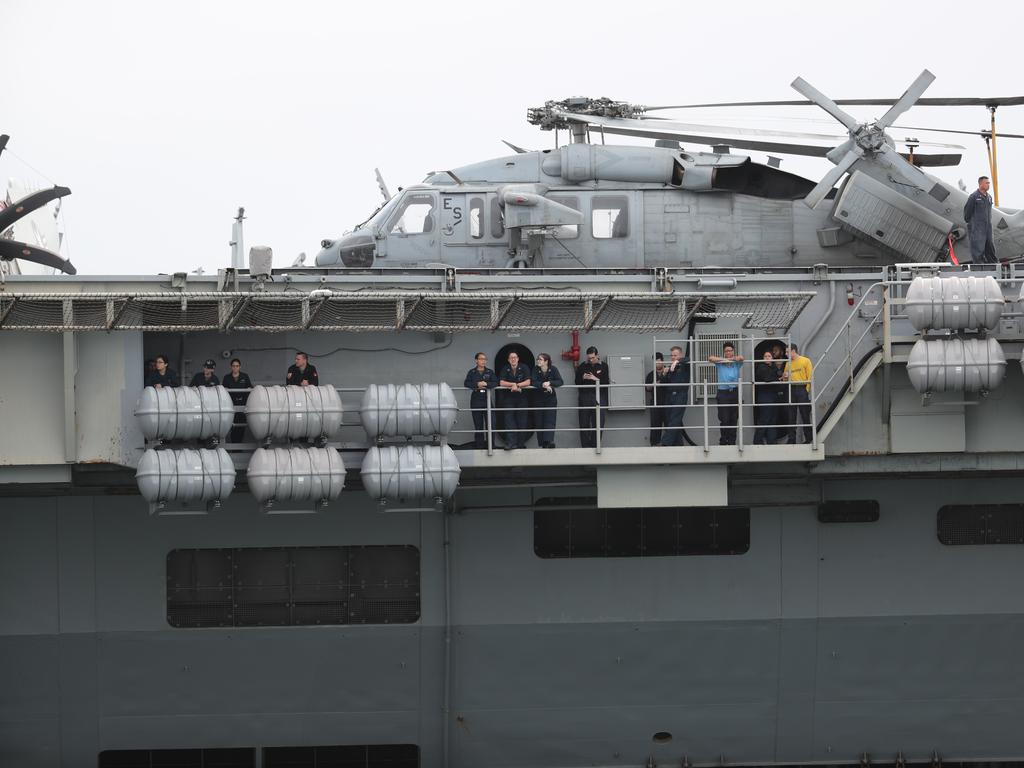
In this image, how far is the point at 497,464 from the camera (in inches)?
628

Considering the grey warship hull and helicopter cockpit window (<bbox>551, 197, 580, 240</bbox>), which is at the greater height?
helicopter cockpit window (<bbox>551, 197, 580, 240</bbox>)

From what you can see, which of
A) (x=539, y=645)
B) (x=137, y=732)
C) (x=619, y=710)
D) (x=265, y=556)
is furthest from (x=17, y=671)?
(x=619, y=710)

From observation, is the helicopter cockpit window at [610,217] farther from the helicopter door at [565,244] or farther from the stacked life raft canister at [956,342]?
the stacked life raft canister at [956,342]

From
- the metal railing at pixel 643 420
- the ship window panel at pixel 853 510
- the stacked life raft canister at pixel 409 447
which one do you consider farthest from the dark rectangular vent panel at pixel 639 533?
the stacked life raft canister at pixel 409 447

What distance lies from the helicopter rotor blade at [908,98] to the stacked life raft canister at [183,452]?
34.4 ft

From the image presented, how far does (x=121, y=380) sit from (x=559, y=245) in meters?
6.73

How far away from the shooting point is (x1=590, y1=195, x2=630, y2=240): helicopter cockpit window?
62.5ft

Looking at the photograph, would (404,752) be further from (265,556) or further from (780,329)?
(780,329)

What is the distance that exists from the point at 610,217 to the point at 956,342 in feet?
18.4

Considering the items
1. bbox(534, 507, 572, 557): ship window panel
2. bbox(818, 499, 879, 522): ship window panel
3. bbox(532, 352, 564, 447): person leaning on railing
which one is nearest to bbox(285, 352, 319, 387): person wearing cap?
bbox(532, 352, 564, 447): person leaning on railing

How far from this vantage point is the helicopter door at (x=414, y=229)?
1914 centimetres

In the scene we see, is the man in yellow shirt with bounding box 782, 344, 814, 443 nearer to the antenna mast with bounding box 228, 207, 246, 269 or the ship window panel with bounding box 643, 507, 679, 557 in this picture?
the ship window panel with bounding box 643, 507, 679, 557

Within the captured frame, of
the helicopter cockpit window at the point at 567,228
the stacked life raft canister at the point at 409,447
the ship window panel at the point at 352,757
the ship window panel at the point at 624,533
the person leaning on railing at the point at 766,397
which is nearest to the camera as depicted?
the stacked life raft canister at the point at 409,447

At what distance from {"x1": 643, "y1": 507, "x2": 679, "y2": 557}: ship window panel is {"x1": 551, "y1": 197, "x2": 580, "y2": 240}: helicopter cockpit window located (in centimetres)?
431
